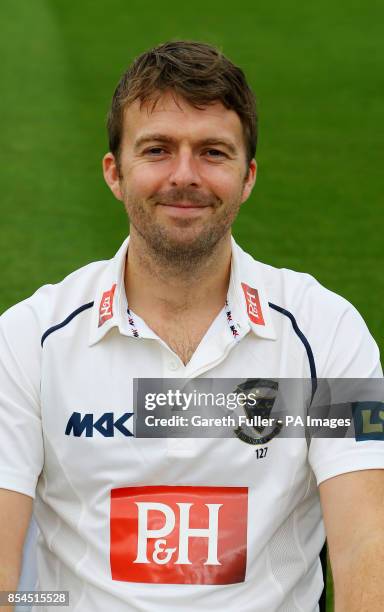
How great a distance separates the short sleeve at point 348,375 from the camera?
7.27 ft

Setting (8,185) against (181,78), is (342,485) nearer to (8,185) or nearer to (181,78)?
(181,78)

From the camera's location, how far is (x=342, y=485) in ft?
7.22

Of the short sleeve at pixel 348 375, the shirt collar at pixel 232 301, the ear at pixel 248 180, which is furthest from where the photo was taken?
the ear at pixel 248 180

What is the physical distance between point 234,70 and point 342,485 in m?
0.92

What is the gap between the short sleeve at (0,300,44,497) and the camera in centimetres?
223

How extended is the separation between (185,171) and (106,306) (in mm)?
327

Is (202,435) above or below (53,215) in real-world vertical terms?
below

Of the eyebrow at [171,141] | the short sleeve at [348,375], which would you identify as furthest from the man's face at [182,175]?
the short sleeve at [348,375]

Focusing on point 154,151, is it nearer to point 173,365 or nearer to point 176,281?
point 176,281

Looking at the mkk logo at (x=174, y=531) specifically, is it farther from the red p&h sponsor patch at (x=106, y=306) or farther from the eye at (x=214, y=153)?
the eye at (x=214, y=153)

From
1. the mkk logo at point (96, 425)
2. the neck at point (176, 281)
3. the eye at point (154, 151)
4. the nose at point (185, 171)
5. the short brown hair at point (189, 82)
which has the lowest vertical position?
the mkk logo at point (96, 425)

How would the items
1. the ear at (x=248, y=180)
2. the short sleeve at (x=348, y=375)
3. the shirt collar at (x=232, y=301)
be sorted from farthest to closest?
the ear at (x=248, y=180)
the shirt collar at (x=232, y=301)
the short sleeve at (x=348, y=375)

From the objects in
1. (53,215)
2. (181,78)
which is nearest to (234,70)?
(181,78)

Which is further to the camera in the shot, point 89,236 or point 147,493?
point 89,236
